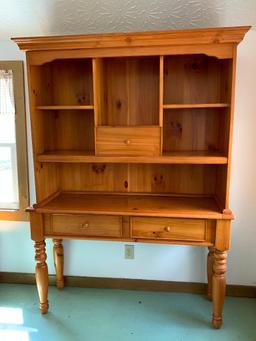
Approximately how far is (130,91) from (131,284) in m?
1.51

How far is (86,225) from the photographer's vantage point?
1.94 meters

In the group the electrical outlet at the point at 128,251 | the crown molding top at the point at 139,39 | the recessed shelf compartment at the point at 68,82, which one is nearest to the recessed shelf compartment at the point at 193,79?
the crown molding top at the point at 139,39

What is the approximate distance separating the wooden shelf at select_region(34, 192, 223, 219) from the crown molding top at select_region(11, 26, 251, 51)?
983 mm

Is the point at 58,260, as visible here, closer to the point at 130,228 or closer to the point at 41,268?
the point at 41,268

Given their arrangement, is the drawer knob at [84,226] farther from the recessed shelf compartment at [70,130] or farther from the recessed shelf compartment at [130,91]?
the recessed shelf compartment at [130,91]

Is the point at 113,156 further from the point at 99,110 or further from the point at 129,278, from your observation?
the point at 129,278

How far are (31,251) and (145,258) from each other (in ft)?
3.11

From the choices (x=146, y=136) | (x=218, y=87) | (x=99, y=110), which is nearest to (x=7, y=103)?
(x=99, y=110)

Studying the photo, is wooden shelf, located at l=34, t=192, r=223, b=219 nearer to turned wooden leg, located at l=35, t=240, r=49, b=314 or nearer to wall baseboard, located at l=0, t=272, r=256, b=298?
turned wooden leg, located at l=35, t=240, r=49, b=314

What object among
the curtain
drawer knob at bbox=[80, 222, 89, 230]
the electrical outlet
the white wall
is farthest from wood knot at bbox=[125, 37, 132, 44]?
the electrical outlet

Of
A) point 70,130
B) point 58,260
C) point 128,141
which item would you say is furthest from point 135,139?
point 58,260

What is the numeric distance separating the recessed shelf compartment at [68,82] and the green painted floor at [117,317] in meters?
1.49

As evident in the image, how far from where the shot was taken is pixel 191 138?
216 cm

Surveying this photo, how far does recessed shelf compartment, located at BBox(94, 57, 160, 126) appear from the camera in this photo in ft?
6.91
